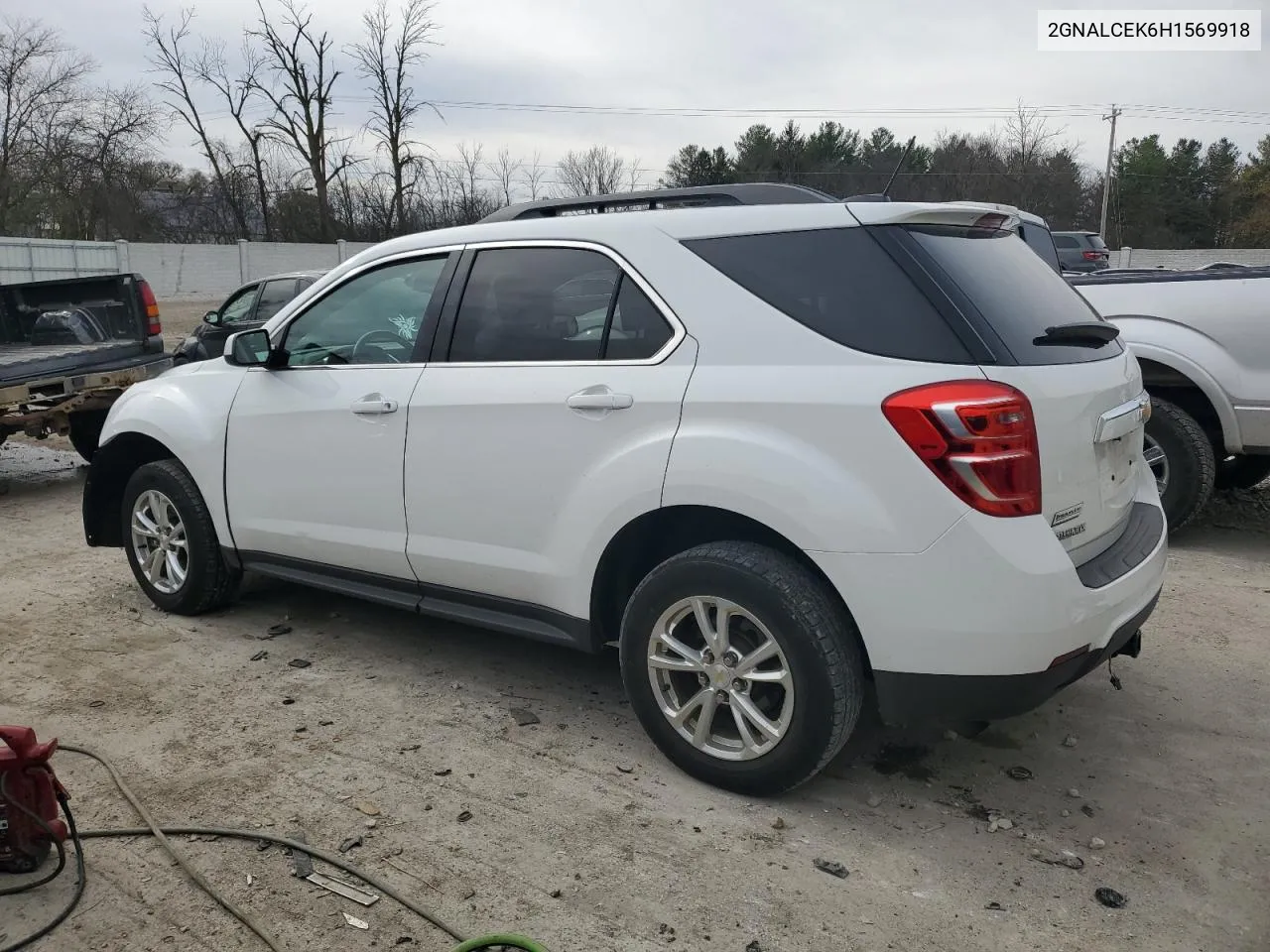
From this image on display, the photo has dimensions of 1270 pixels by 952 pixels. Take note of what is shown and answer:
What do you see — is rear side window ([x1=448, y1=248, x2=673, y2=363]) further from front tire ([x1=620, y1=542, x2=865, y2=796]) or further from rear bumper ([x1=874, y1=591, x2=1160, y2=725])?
rear bumper ([x1=874, y1=591, x2=1160, y2=725])

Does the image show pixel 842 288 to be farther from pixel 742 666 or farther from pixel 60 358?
pixel 60 358

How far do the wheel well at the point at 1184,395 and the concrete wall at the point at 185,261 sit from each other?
25747 millimetres

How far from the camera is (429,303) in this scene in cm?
384

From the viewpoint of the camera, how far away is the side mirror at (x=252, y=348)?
4.29m

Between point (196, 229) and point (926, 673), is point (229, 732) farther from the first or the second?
point (196, 229)

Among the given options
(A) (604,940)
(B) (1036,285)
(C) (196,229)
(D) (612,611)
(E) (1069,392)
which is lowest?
(A) (604,940)

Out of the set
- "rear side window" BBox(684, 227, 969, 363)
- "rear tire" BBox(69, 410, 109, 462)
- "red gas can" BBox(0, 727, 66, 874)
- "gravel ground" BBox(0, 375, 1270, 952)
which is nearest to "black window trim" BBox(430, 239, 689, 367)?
"rear side window" BBox(684, 227, 969, 363)

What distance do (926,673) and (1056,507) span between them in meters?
0.59

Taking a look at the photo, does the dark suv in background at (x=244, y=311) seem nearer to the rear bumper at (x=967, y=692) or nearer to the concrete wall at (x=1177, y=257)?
the rear bumper at (x=967, y=692)

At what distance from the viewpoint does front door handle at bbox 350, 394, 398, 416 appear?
12.4 feet

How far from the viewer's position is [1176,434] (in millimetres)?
5680

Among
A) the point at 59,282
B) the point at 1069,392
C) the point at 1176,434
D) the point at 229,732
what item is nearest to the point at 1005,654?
the point at 1069,392

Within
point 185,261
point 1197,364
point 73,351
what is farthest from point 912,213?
point 185,261

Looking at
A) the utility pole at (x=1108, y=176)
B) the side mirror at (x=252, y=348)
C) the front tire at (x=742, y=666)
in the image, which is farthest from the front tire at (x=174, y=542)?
the utility pole at (x=1108, y=176)
